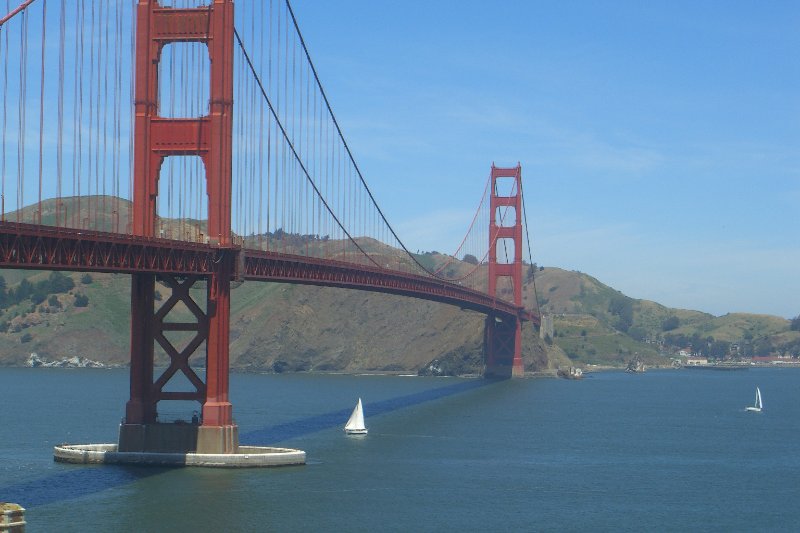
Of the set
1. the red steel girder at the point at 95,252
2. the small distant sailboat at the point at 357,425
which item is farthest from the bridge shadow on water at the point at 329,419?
the red steel girder at the point at 95,252

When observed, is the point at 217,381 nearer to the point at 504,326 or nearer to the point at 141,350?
the point at 141,350

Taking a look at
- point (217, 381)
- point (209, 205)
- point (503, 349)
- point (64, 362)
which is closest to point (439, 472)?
point (217, 381)

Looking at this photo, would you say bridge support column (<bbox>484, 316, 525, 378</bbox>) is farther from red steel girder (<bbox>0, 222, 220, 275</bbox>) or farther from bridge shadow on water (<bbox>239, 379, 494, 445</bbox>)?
red steel girder (<bbox>0, 222, 220, 275</bbox>)

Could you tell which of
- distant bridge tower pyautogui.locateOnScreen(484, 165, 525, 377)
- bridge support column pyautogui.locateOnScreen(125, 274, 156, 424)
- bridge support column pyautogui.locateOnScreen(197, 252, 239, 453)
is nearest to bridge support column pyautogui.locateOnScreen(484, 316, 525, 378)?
distant bridge tower pyautogui.locateOnScreen(484, 165, 525, 377)

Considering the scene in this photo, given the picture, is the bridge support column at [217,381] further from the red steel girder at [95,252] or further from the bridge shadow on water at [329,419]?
the bridge shadow on water at [329,419]

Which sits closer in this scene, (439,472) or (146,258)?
A: (146,258)
